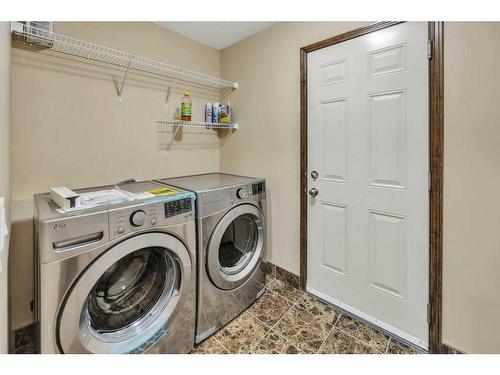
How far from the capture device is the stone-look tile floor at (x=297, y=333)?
1.46m

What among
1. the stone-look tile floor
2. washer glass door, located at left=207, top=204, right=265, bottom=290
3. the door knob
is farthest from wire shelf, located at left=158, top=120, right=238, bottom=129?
the stone-look tile floor

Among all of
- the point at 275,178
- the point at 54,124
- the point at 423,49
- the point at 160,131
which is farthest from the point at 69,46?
the point at 423,49

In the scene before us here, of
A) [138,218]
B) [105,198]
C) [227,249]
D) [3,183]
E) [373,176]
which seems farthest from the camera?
[227,249]

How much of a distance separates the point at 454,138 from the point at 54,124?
2314 millimetres

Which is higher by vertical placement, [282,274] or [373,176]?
[373,176]

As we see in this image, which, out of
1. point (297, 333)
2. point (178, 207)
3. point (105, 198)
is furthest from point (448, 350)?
point (105, 198)

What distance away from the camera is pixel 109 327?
1233 millimetres

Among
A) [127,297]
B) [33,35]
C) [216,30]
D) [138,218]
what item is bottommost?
[127,297]

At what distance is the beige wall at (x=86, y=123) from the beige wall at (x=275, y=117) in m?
0.45

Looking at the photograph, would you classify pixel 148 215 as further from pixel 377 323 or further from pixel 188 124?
pixel 377 323

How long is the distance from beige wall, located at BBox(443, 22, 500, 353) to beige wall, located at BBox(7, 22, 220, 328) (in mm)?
1894

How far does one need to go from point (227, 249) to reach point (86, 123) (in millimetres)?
1310

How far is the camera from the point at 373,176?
1568mm

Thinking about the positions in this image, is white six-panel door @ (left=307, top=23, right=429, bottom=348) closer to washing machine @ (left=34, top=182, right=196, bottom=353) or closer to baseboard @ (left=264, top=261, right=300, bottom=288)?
baseboard @ (left=264, top=261, right=300, bottom=288)
